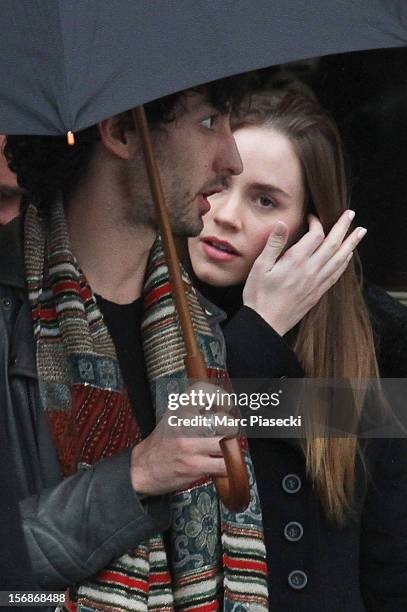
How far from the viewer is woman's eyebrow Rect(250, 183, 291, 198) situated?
354 centimetres

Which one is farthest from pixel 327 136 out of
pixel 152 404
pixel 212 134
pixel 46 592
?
pixel 46 592

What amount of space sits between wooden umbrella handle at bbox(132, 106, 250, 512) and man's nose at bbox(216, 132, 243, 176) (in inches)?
8.6

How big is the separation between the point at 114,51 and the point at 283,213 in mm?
1155

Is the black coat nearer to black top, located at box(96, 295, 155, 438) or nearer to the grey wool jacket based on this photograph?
black top, located at box(96, 295, 155, 438)

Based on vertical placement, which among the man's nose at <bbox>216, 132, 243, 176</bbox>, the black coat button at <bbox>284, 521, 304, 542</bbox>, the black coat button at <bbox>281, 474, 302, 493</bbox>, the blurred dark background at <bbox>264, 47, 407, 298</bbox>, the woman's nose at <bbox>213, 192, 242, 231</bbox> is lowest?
the black coat button at <bbox>284, 521, 304, 542</bbox>

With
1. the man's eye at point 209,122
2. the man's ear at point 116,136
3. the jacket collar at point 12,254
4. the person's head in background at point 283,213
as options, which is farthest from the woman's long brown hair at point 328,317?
the jacket collar at point 12,254

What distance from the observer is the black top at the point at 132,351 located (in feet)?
9.92

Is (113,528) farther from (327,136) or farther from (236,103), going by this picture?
(327,136)

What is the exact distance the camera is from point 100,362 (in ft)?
9.67

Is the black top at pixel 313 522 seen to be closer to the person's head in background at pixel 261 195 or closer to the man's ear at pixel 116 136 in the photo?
the person's head in background at pixel 261 195

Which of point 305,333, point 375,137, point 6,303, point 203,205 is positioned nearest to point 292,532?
point 305,333

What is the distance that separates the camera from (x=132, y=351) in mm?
3082

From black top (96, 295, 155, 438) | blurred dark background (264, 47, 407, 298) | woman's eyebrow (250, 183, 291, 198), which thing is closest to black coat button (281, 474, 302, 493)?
black top (96, 295, 155, 438)

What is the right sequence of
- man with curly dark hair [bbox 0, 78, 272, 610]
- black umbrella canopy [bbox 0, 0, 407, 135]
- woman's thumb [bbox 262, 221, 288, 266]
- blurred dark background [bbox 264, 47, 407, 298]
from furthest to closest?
1. blurred dark background [bbox 264, 47, 407, 298]
2. woman's thumb [bbox 262, 221, 288, 266]
3. man with curly dark hair [bbox 0, 78, 272, 610]
4. black umbrella canopy [bbox 0, 0, 407, 135]
